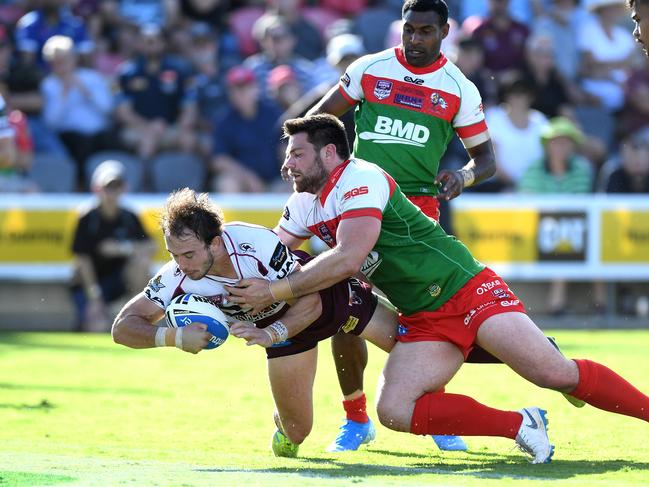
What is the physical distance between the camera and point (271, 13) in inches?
623

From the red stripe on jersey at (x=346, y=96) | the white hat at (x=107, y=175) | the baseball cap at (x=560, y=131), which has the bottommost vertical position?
the white hat at (x=107, y=175)

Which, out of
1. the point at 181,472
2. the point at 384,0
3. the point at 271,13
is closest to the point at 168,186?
the point at 271,13

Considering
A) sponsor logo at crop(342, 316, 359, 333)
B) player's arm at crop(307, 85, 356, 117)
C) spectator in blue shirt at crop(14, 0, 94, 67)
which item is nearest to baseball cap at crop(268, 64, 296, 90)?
spectator in blue shirt at crop(14, 0, 94, 67)

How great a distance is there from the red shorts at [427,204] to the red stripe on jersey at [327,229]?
0.72 meters

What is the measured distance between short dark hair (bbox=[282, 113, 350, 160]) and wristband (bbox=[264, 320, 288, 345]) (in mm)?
919

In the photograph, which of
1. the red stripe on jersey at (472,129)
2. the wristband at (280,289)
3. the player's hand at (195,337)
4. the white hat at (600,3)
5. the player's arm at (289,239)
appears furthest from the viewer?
the white hat at (600,3)

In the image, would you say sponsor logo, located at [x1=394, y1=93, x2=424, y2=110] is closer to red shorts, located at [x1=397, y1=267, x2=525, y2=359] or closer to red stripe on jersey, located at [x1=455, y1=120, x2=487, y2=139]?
red stripe on jersey, located at [x1=455, y1=120, x2=487, y2=139]

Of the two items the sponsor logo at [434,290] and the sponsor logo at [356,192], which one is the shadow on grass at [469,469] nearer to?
the sponsor logo at [434,290]

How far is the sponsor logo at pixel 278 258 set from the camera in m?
6.35

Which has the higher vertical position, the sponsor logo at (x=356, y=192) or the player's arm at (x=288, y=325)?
the sponsor logo at (x=356, y=192)

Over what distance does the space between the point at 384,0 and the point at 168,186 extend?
13.5 feet

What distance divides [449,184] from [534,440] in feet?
4.78

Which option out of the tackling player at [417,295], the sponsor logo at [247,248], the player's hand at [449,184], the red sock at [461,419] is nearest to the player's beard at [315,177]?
the tackling player at [417,295]

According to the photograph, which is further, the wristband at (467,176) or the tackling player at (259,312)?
the wristband at (467,176)
